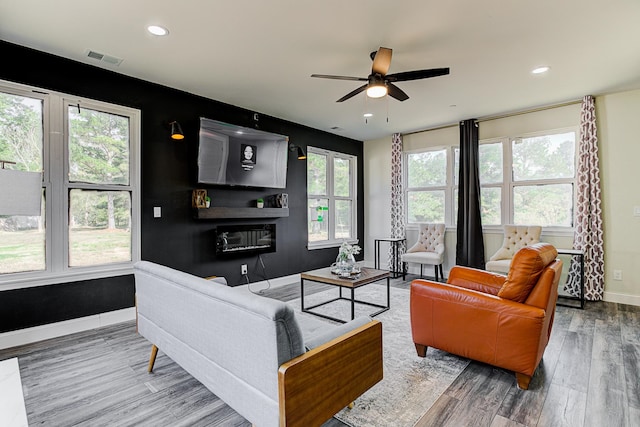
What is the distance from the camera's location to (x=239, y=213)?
4.55 m

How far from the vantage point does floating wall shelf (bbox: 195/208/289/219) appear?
4.15 meters

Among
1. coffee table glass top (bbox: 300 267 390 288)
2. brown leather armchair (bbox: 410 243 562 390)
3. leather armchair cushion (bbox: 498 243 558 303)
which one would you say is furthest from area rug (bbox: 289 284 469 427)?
leather armchair cushion (bbox: 498 243 558 303)

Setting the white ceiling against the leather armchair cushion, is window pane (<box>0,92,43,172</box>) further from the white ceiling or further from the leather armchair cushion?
the leather armchair cushion

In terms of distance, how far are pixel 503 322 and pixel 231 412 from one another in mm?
1811

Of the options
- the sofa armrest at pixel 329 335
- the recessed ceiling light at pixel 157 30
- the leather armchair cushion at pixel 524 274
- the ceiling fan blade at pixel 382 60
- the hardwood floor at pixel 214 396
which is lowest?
the hardwood floor at pixel 214 396

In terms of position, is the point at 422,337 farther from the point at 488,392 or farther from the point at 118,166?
the point at 118,166

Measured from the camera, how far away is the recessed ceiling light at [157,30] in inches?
102

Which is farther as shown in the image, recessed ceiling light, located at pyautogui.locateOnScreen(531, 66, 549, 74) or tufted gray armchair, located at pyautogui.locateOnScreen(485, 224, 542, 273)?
tufted gray armchair, located at pyautogui.locateOnScreen(485, 224, 542, 273)

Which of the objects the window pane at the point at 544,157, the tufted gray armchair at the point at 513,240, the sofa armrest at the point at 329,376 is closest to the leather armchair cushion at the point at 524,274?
the sofa armrest at the point at 329,376

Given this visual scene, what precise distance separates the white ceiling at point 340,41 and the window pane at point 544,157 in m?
0.71

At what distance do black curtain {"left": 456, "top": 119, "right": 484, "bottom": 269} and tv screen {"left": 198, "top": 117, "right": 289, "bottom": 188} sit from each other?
288 centimetres

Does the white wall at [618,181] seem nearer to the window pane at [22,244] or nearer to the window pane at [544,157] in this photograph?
the window pane at [544,157]

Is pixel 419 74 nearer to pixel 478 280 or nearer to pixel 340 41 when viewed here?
pixel 340 41

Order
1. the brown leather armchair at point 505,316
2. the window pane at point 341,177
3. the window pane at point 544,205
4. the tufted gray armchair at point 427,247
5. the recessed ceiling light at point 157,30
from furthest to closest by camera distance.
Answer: the window pane at point 341,177 < the tufted gray armchair at point 427,247 < the window pane at point 544,205 < the recessed ceiling light at point 157,30 < the brown leather armchair at point 505,316
